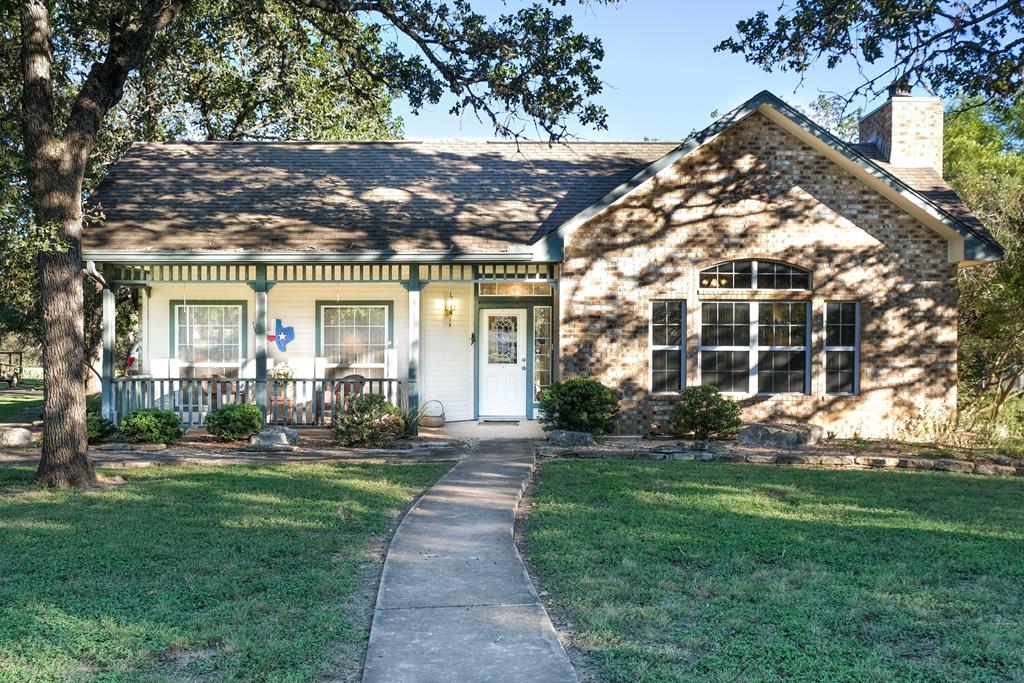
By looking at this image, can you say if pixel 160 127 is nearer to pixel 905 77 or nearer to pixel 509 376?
A: pixel 509 376

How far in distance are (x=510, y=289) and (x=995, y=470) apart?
8720 millimetres

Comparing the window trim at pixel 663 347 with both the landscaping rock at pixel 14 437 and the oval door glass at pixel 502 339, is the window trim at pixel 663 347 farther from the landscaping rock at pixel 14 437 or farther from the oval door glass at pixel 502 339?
the landscaping rock at pixel 14 437

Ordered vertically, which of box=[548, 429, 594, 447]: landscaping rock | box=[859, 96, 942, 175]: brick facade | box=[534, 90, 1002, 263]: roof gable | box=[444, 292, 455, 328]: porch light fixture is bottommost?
box=[548, 429, 594, 447]: landscaping rock

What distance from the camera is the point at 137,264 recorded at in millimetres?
14258

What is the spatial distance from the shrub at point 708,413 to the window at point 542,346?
326cm

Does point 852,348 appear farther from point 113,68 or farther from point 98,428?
point 98,428

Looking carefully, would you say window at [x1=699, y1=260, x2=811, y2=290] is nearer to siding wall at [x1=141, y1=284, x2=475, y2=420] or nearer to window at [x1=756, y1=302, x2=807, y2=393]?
window at [x1=756, y1=302, x2=807, y2=393]

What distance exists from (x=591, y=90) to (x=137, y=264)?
8.46 metres

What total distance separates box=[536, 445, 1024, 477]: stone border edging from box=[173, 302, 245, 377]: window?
22.9ft

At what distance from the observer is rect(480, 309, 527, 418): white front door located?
16.2 meters

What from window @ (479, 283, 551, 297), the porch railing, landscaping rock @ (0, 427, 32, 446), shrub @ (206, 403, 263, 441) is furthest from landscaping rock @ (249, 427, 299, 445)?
window @ (479, 283, 551, 297)

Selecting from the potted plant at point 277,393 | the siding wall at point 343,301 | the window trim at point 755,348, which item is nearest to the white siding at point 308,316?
the siding wall at point 343,301

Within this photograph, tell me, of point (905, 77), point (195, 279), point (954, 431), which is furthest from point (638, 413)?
point (195, 279)

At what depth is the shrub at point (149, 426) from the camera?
13.0 metres
